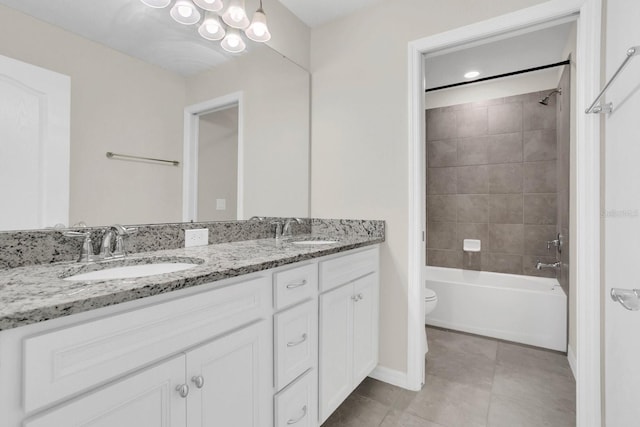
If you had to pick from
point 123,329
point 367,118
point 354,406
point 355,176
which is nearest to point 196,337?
point 123,329

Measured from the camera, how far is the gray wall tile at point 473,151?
333 cm

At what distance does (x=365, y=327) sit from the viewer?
1.78 m

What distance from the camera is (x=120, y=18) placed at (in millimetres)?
1302

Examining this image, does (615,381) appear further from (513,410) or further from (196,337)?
(196,337)

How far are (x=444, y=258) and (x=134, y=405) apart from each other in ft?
10.9

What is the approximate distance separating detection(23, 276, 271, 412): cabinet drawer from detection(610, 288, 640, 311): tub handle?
115 cm

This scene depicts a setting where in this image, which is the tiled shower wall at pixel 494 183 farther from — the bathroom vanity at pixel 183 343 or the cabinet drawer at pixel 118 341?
the cabinet drawer at pixel 118 341

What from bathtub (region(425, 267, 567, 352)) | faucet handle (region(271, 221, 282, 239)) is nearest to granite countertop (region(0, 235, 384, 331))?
faucet handle (region(271, 221, 282, 239))

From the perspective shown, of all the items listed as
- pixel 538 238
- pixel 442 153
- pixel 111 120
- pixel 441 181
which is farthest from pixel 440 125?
pixel 111 120

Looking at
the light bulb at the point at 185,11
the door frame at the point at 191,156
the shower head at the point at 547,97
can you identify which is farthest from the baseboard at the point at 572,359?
the light bulb at the point at 185,11

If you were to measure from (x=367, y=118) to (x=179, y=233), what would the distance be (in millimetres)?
1335

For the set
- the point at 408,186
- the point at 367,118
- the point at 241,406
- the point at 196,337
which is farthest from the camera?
the point at 367,118

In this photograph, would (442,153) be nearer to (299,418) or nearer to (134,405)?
(299,418)

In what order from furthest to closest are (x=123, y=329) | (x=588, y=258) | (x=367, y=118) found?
(x=367, y=118)
(x=588, y=258)
(x=123, y=329)
